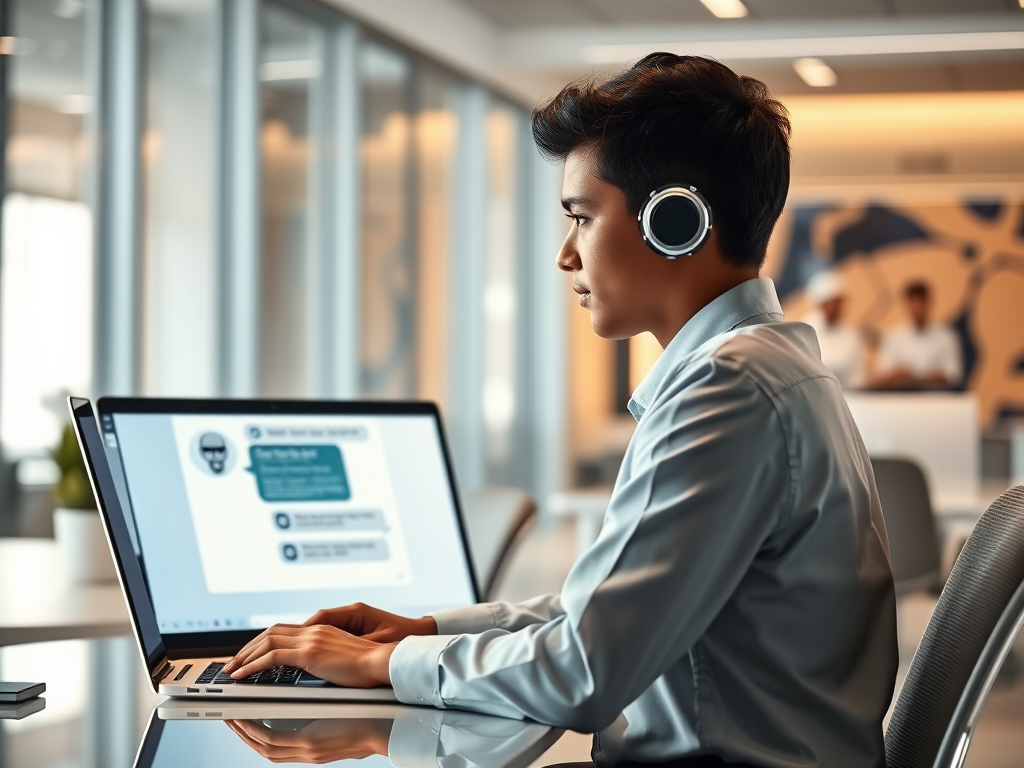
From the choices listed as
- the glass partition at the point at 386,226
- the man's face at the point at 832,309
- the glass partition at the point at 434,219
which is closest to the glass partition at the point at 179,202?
the glass partition at the point at 386,226

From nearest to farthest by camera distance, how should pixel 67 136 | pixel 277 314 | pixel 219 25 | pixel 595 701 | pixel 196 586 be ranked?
pixel 595 701 < pixel 196 586 < pixel 67 136 < pixel 219 25 < pixel 277 314

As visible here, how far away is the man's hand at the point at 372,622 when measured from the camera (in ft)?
4.05

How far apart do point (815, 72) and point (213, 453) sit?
22.3 ft

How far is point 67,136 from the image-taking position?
4074 millimetres

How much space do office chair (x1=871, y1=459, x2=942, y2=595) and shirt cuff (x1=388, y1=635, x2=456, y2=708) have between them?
289 cm

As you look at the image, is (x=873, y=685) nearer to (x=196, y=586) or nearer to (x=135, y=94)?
(x=196, y=586)

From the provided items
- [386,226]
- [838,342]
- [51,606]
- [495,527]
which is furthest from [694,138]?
[838,342]

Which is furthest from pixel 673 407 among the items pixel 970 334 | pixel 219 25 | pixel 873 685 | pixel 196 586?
pixel 970 334

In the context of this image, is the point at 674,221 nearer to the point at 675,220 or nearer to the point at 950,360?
the point at 675,220

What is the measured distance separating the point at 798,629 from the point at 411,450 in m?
0.69

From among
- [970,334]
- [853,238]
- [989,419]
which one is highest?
[853,238]

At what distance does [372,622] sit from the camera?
4.14ft

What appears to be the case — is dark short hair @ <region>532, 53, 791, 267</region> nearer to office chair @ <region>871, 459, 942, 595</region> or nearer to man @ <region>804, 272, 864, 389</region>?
office chair @ <region>871, 459, 942, 595</region>

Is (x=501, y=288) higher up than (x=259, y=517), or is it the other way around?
(x=501, y=288)
